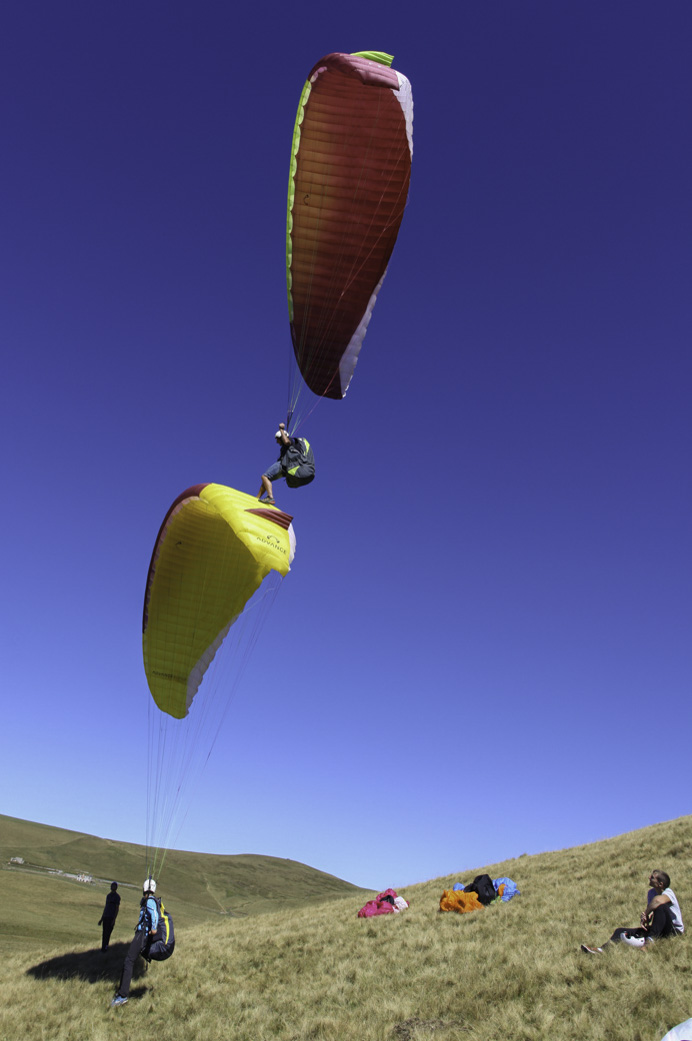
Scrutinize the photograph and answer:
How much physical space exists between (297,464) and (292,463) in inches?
3.2

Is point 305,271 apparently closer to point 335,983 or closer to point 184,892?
point 335,983

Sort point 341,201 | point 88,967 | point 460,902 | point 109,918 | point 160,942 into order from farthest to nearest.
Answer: point 460,902
point 109,918
point 341,201
point 88,967
point 160,942

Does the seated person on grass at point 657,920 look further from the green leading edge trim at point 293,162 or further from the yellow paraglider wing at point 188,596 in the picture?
the green leading edge trim at point 293,162

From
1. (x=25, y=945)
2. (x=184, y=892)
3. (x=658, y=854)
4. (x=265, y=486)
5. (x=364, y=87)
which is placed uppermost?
(x=364, y=87)

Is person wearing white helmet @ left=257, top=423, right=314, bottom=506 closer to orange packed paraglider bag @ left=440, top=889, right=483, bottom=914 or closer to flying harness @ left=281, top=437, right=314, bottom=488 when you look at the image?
flying harness @ left=281, top=437, right=314, bottom=488

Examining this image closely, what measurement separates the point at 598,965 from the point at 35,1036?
6949 mm

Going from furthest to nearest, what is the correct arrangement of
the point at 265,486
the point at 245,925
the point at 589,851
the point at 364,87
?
the point at 589,851, the point at 245,925, the point at 364,87, the point at 265,486

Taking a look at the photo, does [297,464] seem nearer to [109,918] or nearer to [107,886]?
[109,918]

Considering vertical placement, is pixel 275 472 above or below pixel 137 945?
above

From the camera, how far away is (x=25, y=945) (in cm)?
1502

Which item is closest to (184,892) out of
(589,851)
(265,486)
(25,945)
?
(25,945)

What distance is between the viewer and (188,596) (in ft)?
36.9

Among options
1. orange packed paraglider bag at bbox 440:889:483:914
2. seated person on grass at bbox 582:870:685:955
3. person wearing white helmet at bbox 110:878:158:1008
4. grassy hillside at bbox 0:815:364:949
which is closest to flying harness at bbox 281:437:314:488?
person wearing white helmet at bbox 110:878:158:1008

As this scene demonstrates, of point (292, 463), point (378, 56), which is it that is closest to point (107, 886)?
point (292, 463)
